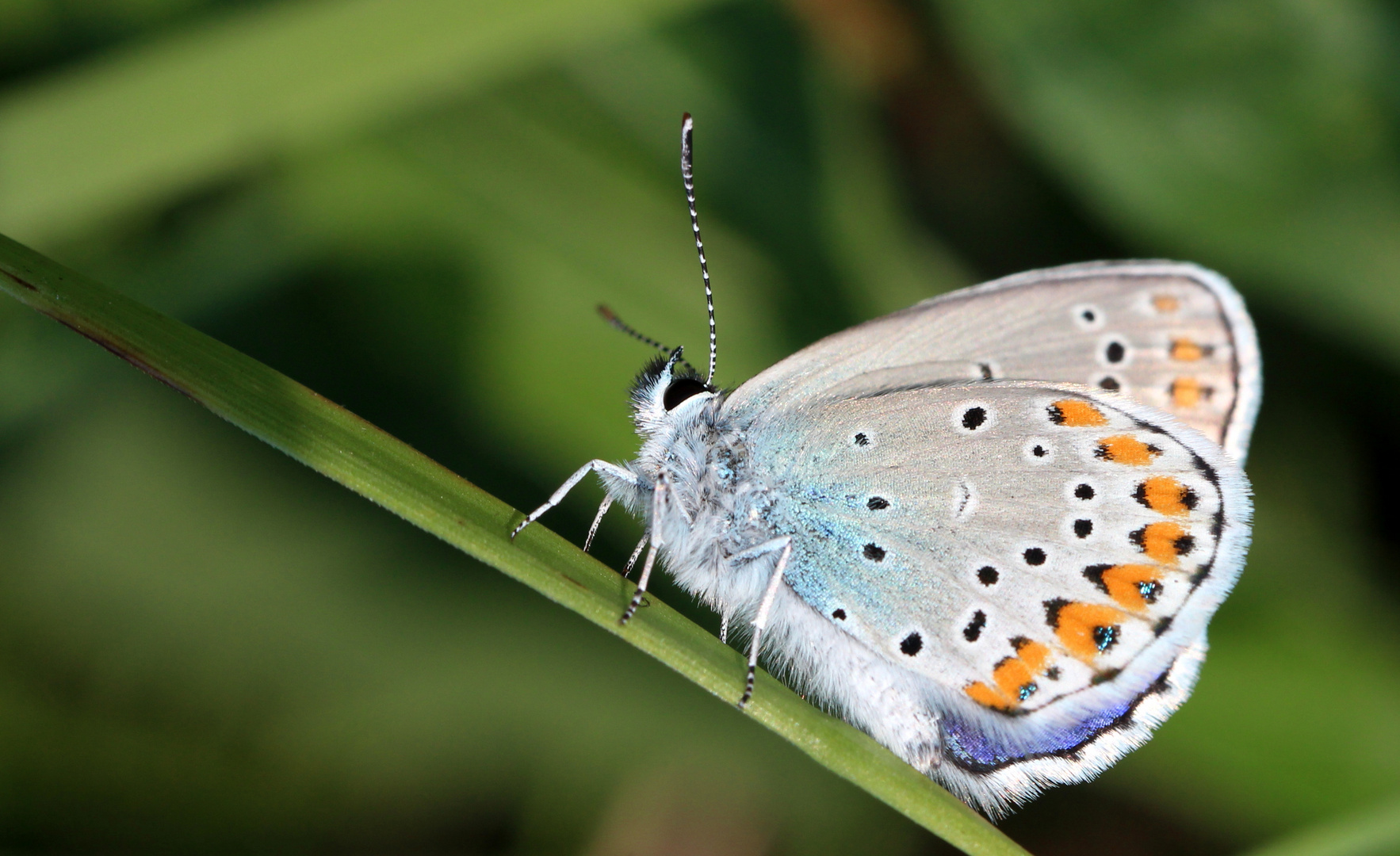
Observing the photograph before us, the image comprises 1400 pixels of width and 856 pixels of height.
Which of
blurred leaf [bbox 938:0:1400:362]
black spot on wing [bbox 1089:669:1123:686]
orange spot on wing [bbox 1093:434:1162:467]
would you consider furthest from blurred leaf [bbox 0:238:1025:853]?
blurred leaf [bbox 938:0:1400:362]

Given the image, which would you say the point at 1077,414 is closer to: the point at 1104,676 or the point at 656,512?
the point at 1104,676

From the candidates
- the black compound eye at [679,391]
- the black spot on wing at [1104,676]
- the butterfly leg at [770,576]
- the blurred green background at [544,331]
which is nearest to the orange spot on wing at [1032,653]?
the black spot on wing at [1104,676]

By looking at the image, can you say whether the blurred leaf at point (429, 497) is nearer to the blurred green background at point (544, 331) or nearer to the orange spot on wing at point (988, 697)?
the orange spot on wing at point (988, 697)

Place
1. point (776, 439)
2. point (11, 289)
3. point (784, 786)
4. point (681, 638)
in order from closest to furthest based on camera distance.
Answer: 1. point (11, 289)
2. point (681, 638)
3. point (776, 439)
4. point (784, 786)

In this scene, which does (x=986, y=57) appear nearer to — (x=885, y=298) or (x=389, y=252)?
(x=885, y=298)

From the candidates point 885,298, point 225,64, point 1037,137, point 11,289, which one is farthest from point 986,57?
point 11,289

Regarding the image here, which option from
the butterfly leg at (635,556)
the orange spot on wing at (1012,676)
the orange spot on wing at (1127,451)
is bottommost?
the butterfly leg at (635,556)

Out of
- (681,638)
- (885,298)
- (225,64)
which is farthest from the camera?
(885,298)
